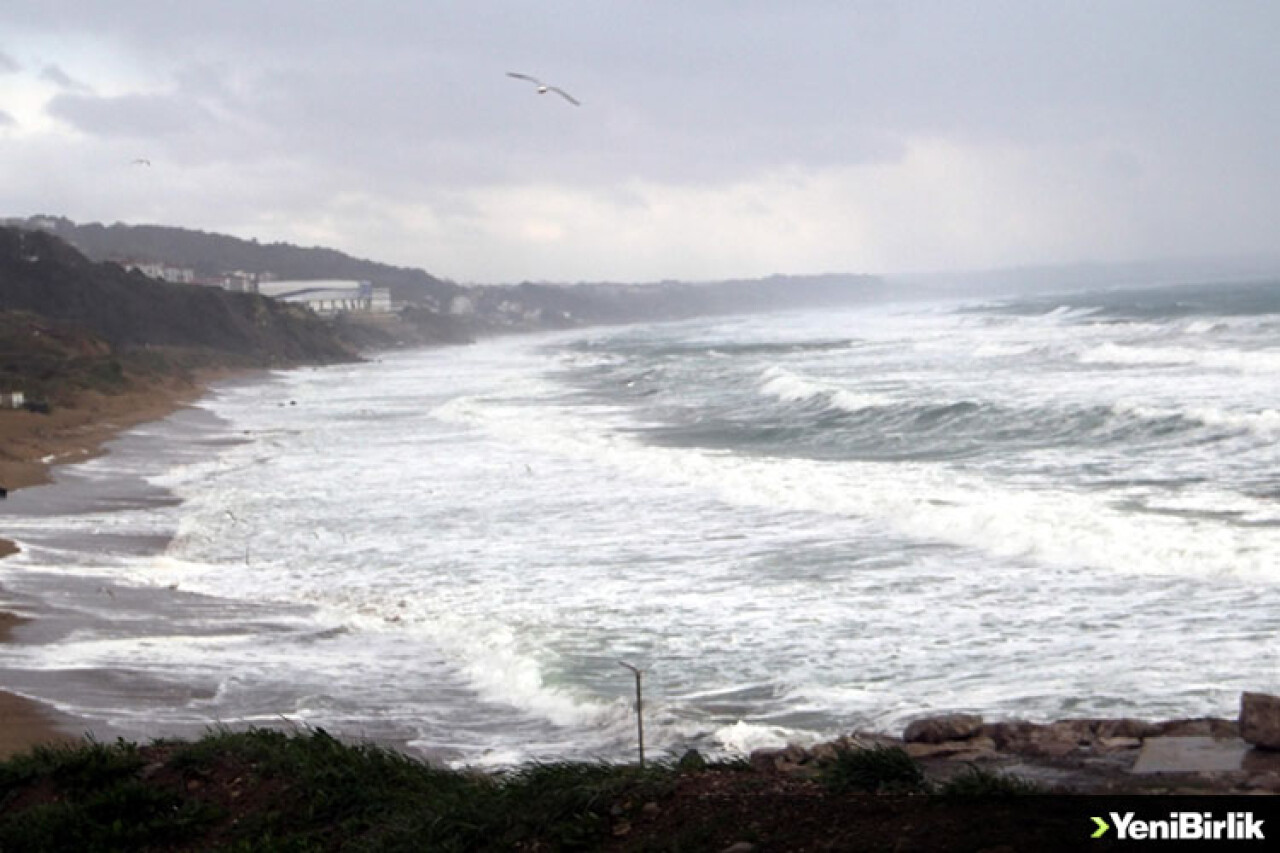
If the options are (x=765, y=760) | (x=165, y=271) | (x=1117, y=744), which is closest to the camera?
(x=765, y=760)

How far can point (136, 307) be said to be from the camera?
92.7 m

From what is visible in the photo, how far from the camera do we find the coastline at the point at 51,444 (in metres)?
10.9

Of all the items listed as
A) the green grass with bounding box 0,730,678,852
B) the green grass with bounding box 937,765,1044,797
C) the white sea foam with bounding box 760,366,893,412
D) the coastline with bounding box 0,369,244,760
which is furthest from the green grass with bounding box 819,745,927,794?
the white sea foam with bounding box 760,366,893,412

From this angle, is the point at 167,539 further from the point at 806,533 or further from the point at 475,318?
the point at 475,318

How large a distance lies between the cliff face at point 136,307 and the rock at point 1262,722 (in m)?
82.2

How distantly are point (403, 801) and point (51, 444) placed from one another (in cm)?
3094

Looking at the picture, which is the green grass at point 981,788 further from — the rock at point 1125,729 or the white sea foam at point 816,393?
the white sea foam at point 816,393

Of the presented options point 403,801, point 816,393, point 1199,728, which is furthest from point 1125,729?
point 816,393

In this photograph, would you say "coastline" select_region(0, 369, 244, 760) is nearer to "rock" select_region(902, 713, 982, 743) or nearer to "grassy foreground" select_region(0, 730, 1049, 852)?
"grassy foreground" select_region(0, 730, 1049, 852)

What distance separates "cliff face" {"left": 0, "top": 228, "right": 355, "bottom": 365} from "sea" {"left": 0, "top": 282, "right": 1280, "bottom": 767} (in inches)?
2189

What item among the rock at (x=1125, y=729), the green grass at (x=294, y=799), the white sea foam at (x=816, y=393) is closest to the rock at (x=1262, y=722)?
the rock at (x=1125, y=729)

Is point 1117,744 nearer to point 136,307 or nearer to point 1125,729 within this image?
point 1125,729

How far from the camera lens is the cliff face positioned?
8819 cm

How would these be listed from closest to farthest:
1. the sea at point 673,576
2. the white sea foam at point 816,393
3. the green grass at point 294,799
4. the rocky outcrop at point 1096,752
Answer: the green grass at point 294,799 < the rocky outcrop at point 1096,752 < the sea at point 673,576 < the white sea foam at point 816,393
